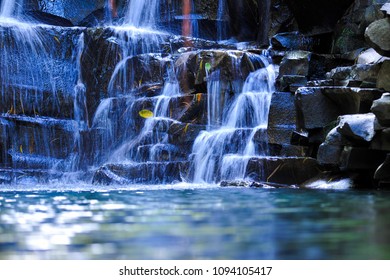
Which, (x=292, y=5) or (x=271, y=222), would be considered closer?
(x=271, y=222)

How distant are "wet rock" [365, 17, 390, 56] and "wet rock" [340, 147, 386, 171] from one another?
1.54 meters

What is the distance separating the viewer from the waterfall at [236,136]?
1155 centimetres

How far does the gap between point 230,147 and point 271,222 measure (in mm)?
8512

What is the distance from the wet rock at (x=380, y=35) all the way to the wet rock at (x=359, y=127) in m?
1.03

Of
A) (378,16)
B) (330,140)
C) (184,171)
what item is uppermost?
→ (378,16)

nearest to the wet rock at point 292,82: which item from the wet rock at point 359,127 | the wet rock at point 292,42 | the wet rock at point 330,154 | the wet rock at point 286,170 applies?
the wet rock at point 286,170

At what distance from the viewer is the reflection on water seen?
277 centimetres

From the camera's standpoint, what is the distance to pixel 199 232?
11.3 ft

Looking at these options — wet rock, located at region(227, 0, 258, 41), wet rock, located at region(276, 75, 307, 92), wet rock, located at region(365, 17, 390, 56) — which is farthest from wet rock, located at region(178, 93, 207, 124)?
wet rock, located at region(227, 0, 258, 41)

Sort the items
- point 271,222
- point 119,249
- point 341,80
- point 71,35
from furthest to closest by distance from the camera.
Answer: point 71,35, point 341,80, point 271,222, point 119,249

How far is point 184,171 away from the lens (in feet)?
39.4

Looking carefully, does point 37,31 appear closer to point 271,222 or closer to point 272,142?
point 272,142

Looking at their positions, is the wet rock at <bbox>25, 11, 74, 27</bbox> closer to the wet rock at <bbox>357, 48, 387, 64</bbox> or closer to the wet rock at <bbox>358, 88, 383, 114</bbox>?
the wet rock at <bbox>357, 48, 387, 64</bbox>
